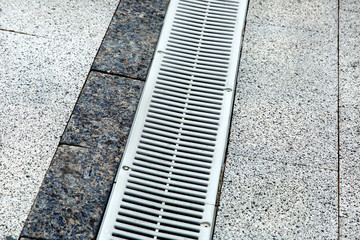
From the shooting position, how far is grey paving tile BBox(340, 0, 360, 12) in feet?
14.1

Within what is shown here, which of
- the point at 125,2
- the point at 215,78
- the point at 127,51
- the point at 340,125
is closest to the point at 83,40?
the point at 127,51

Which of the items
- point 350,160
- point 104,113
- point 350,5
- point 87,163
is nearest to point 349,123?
point 350,160

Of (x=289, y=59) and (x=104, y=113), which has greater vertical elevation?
(x=289, y=59)

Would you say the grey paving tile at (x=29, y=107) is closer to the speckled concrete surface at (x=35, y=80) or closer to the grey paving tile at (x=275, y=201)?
the speckled concrete surface at (x=35, y=80)

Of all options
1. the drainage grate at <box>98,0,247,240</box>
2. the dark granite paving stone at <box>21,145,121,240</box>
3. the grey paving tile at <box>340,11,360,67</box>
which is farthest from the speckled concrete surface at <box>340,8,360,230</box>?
the dark granite paving stone at <box>21,145,121,240</box>

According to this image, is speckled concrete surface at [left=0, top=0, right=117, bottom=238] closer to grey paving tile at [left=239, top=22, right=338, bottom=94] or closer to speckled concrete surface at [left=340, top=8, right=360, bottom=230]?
grey paving tile at [left=239, top=22, right=338, bottom=94]

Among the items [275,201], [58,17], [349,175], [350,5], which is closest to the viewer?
[275,201]

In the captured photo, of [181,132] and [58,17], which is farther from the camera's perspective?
[58,17]

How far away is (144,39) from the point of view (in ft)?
12.4

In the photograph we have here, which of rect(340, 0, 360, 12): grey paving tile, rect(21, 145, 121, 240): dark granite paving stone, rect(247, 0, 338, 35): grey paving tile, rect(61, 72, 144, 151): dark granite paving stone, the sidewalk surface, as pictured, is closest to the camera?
rect(21, 145, 121, 240): dark granite paving stone

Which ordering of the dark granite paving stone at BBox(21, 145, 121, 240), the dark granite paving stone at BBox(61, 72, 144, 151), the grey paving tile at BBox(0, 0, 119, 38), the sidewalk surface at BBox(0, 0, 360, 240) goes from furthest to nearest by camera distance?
the grey paving tile at BBox(0, 0, 119, 38) < the dark granite paving stone at BBox(61, 72, 144, 151) < the sidewalk surface at BBox(0, 0, 360, 240) < the dark granite paving stone at BBox(21, 145, 121, 240)

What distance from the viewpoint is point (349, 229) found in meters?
2.74

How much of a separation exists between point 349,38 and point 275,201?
1996 mm

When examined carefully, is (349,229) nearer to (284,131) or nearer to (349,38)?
(284,131)
